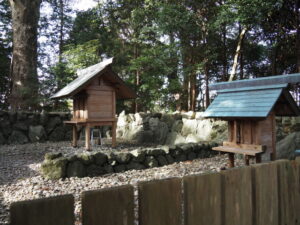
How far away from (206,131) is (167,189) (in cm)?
859

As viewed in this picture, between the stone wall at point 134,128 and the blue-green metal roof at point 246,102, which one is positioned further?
the stone wall at point 134,128

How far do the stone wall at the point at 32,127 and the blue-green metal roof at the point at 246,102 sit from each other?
338 inches

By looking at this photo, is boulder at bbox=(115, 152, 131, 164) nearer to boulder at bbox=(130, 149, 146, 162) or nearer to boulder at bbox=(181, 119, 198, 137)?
boulder at bbox=(130, 149, 146, 162)

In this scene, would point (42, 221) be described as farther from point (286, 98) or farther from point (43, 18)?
point (43, 18)

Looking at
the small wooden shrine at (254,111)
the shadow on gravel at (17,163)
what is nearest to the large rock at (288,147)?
the small wooden shrine at (254,111)

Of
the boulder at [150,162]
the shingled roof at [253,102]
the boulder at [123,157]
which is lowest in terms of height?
the boulder at [150,162]

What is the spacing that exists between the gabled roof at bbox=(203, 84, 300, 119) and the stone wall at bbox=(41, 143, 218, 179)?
221 cm

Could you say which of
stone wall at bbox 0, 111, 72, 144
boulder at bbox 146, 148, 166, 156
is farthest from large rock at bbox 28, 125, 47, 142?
boulder at bbox 146, 148, 166, 156

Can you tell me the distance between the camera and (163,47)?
515 inches

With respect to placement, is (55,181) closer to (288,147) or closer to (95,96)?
(95,96)

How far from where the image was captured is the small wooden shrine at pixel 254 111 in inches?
155

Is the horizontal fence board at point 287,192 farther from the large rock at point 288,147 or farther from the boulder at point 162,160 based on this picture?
the boulder at point 162,160

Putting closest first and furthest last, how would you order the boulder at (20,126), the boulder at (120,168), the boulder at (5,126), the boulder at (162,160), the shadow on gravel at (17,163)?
the shadow on gravel at (17,163), the boulder at (120,168), the boulder at (162,160), the boulder at (5,126), the boulder at (20,126)

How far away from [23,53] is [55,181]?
31.0 feet
